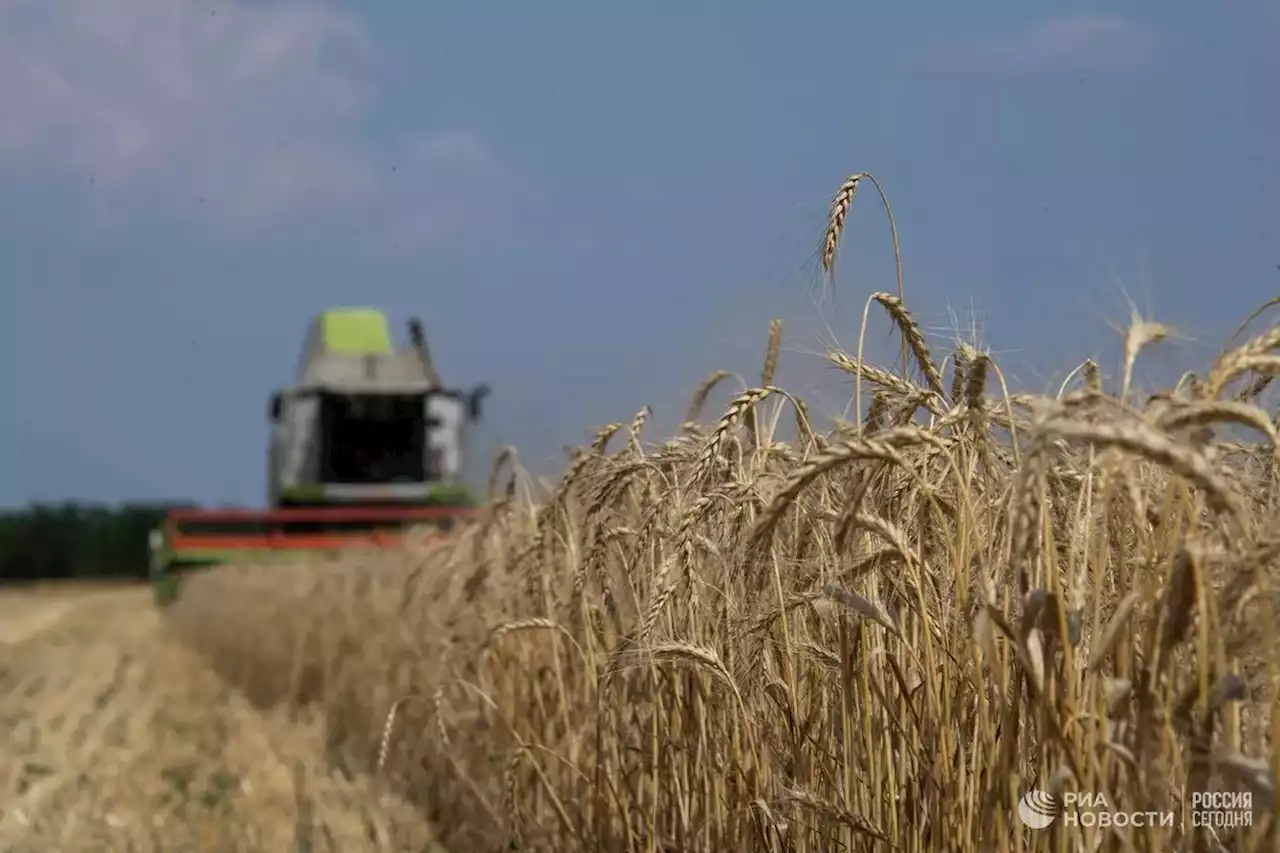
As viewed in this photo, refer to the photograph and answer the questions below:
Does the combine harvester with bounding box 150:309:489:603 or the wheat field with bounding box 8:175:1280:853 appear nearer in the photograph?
the wheat field with bounding box 8:175:1280:853

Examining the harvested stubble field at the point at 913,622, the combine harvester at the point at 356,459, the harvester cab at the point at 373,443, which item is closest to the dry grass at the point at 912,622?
the harvested stubble field at the point at 913,622

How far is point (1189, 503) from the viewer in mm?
1659

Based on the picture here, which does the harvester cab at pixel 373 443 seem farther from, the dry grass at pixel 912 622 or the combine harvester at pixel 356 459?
the dry grass at pixel 912 622

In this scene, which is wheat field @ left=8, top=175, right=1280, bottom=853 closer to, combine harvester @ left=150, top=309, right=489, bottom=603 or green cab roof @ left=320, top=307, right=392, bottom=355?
combine harvester @ left=150, top=309, right=489, bottom=603

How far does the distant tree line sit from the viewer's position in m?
38.2

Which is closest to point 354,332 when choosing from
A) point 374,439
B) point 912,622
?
point 374,439

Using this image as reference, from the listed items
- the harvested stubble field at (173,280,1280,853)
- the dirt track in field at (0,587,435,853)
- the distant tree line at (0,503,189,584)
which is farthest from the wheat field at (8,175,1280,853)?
the distant tree line at (0,503,189,584)

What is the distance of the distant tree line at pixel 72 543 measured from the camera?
38219 millimetres

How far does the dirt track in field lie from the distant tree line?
29386mm

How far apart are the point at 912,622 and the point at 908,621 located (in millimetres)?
18

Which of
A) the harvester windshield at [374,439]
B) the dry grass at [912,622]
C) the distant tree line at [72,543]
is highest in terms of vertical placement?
the harvester windshield at [374,439]

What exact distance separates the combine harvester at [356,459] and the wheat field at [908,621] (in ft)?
35.6

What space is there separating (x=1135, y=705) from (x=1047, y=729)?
20 centimetres

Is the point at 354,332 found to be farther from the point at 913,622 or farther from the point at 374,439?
the point at 913,622
